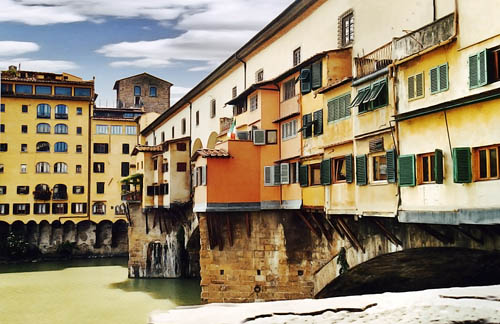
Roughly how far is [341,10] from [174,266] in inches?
1125

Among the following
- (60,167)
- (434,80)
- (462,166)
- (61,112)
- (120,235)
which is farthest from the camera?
(120,235)

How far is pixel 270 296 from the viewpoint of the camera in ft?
70.6

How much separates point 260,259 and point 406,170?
401 inches

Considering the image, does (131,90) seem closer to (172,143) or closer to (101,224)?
(101,224)

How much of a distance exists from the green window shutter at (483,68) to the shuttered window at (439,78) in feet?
3.39

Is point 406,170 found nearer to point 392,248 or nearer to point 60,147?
point 392,248

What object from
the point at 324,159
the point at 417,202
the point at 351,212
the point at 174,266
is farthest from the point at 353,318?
the point at 174,266

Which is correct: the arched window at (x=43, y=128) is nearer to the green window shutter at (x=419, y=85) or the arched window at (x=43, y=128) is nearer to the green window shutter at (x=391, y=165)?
the green window shutter at (x=391, y=165)

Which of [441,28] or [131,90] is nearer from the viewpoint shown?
[441,28]

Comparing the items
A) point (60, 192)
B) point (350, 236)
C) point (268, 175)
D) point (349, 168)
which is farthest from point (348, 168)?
point (60, 192)

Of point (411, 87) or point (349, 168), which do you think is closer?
point (411, 87)

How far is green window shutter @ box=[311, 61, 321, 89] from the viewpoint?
18547mm

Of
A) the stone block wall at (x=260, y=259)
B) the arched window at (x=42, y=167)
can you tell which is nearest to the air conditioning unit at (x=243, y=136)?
the stone block wall at (x=260, y=259)

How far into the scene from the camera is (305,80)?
19266 millimetres
